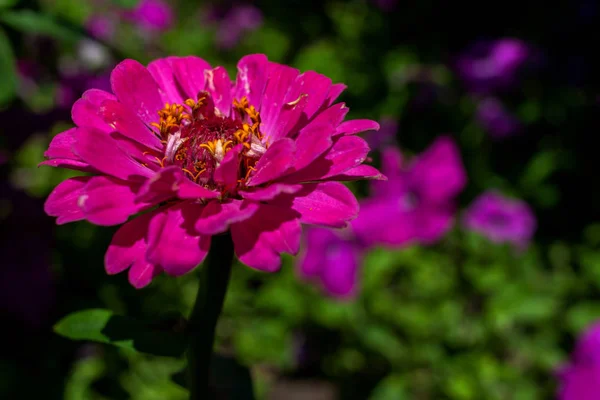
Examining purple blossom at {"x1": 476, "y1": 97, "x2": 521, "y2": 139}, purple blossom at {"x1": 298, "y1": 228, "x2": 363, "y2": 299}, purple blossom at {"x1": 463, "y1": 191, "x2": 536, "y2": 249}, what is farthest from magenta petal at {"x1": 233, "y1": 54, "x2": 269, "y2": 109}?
purple blossom at {"x1": 476, "y1": 97, "x2": 521, "y2": 139}

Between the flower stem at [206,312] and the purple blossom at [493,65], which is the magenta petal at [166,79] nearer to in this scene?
the flower stem at [206,312]

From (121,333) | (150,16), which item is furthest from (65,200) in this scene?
(150,16)

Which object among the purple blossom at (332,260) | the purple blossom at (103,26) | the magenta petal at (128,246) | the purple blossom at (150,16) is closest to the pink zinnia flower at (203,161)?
the magenta petal at (128,246)

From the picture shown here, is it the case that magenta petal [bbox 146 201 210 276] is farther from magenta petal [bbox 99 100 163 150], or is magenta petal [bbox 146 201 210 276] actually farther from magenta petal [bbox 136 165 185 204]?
magenta petal [bbox 99 100 163 150]

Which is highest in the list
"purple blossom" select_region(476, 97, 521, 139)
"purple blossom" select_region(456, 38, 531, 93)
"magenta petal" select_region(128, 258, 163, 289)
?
"purple blossom" select_region(456, 38, 531, 93)

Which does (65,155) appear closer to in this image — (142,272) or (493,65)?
(142,272)

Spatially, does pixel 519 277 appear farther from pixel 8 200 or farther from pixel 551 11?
pixel 8 200
